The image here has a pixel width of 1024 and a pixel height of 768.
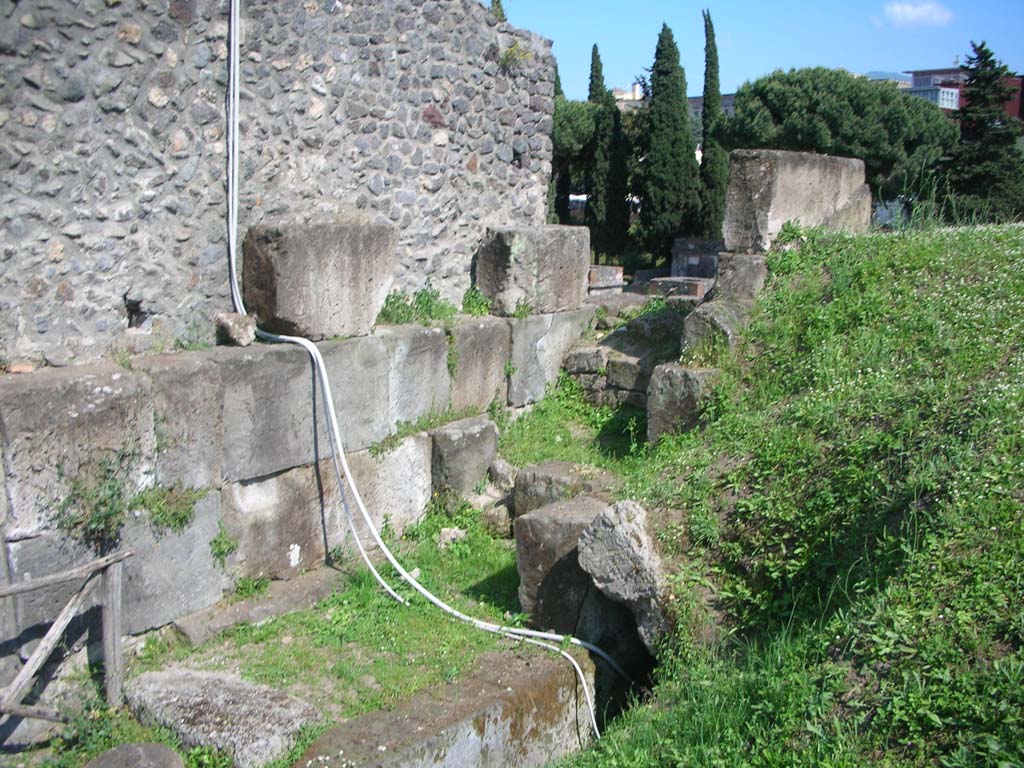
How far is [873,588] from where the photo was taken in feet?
11.4

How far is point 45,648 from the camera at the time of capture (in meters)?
3.81

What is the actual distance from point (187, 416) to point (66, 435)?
0.60 m

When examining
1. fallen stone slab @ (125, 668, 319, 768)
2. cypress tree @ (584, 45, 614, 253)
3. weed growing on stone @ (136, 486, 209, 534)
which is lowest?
fallen stone slab @ (125, 668, 319, 768)

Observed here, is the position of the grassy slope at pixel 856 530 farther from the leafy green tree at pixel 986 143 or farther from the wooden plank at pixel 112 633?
the leafy green tree at pixel 986 143

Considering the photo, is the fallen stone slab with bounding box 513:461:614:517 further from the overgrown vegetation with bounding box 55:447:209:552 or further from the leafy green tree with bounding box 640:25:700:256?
the leafy green tree with bounding box 640:25:700:256

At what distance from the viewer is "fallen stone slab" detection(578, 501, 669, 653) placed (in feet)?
13.7

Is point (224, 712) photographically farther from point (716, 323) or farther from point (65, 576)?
point (716, 323)

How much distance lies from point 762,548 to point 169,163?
325 centimetres

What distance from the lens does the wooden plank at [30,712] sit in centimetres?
364

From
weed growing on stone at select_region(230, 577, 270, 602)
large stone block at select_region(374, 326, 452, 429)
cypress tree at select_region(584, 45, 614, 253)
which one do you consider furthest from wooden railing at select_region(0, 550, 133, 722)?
cypress tree at select_region(584, 45, 614, 253)

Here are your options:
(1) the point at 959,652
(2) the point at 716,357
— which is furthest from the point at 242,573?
(1) the point at 959,652

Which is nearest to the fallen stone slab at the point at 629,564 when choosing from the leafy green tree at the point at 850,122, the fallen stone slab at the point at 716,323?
the fallen stone slab at the point at 716,323

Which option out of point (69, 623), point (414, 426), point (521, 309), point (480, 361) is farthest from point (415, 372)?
point (69, 623)

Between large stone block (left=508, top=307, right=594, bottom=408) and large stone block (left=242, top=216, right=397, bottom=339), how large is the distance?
1340mm
